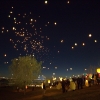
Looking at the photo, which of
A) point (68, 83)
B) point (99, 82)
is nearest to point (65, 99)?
A: point (68, 83)

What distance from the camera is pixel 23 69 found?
40219 mm

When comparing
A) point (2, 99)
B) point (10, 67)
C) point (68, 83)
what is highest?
point (10, 67)

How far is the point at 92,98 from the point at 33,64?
2669cm

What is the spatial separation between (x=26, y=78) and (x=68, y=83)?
1458 centimetres

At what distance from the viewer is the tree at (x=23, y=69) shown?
132ft

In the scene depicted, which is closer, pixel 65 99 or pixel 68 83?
pixel 65 99

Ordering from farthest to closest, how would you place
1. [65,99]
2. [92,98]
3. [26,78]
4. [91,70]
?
[91,70] → [26,78] → [65,99] → [92,98]

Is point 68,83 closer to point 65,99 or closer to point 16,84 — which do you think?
point 65,99

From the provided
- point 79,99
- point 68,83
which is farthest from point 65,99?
point 68,83

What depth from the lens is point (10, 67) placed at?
41688mm

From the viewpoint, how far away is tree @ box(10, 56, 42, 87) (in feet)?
132

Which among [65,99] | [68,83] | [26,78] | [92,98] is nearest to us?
[92,98]

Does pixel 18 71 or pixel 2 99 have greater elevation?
pixel 18 71

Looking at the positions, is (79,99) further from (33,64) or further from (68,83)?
(33,64)
